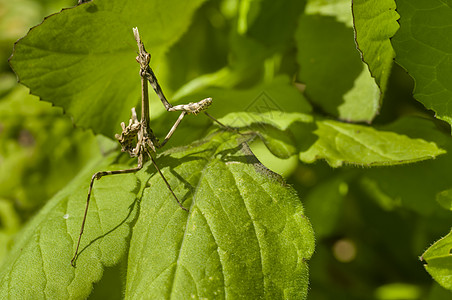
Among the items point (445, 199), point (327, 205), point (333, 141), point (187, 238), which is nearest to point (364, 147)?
point (333, 141)

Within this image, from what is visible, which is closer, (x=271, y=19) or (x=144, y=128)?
(x=144, y=128)

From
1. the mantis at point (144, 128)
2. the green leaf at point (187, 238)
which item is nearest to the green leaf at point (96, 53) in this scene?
the mantis at point (144, 128)

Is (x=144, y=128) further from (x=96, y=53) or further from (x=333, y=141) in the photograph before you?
(x=333, y=141)

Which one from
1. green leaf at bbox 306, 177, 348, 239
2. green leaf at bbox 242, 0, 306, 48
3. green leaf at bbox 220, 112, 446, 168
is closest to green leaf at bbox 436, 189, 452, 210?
green leaf at bbox 220, 112, 446, 168

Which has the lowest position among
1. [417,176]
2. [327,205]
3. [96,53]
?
[327,205]

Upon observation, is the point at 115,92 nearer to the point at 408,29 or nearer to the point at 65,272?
the point at 65,272
